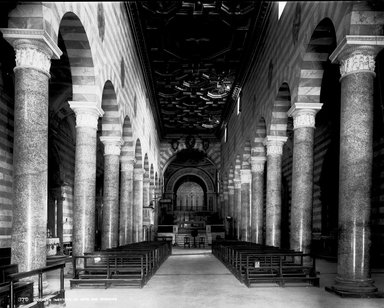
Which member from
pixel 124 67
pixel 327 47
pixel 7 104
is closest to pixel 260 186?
pixel 124 67

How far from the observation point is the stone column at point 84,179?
11.5 m

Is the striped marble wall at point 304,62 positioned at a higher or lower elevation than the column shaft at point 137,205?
higher

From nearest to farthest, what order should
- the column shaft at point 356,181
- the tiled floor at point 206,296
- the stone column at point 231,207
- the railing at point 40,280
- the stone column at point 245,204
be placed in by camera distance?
the railing at point 40,280 → the tiled floor at point 206,296 → the column shaft at point 356,181 → the stone column at point 245,204 → the stone column at point 231,207

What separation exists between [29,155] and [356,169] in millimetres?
6027

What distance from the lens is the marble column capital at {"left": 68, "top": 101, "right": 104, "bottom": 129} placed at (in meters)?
11.4

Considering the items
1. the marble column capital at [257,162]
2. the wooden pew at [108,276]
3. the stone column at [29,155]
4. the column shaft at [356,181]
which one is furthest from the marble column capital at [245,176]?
the stone column at [29,155]

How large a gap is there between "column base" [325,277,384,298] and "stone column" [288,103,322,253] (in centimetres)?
340

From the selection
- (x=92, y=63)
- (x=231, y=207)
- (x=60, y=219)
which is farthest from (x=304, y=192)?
(x=231, y=207)

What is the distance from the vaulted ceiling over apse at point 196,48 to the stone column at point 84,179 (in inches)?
247

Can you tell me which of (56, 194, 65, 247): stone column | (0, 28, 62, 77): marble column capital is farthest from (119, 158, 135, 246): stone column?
(0, 28, 62, 77): marble column capital

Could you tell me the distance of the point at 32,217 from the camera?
744cm

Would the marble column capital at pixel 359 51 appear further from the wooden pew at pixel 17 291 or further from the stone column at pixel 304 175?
the wooden pew at pixel 17 291

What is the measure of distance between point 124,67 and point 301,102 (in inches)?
278

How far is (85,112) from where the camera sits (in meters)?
11.4
